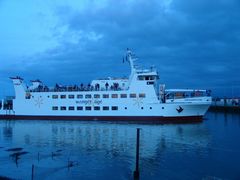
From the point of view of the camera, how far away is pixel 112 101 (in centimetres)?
4522

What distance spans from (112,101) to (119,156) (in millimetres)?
24128

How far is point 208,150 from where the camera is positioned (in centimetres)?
2377

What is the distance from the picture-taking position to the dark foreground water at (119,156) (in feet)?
56.7

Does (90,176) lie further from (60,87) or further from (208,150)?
(60,87)

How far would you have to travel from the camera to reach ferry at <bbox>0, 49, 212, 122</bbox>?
42.7 meters

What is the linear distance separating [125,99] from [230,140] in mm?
18385

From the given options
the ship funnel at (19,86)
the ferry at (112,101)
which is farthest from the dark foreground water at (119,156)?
the ship funnel at (19,86)

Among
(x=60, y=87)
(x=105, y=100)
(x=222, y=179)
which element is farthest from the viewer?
(x=60, y=87)

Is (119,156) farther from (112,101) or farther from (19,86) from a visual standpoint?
(19,86)

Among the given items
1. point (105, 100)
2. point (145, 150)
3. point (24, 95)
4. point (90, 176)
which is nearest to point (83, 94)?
point (105, 100)

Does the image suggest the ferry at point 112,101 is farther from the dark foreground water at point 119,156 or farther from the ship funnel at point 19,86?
the dark foreground water at point 119,156

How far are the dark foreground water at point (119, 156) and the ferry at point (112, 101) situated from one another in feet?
35.6

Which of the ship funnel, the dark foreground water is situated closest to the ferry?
the ship funnel

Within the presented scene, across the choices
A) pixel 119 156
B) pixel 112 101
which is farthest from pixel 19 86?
pixel 119 156
